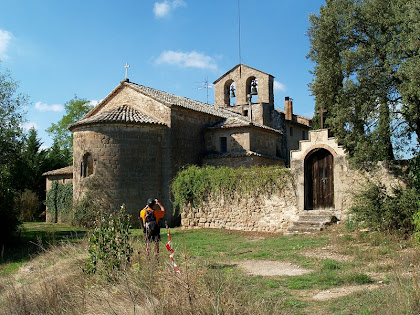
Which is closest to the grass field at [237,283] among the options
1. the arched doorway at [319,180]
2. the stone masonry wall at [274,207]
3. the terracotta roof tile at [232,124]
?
the stone masonry wall at [274,207]

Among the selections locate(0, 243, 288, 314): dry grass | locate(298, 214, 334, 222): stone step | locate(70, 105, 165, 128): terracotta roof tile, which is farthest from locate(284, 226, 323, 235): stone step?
locate(70, 105, 165, 128): terracotta roof tile

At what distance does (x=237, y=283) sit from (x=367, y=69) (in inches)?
367

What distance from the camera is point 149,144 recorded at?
915 inches

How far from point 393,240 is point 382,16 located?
7.19m

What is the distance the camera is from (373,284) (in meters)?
7.58

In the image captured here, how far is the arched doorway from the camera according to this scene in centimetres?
1714

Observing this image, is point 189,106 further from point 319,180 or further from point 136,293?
point 136,293

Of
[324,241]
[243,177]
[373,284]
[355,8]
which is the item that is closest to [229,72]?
[243,177]

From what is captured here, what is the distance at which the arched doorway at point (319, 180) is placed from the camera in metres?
17.1

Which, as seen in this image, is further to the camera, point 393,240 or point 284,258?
point 393,240

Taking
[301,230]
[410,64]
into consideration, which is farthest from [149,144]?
[410,64]

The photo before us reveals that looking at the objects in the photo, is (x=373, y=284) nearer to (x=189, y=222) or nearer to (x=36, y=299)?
(x=36, y=299)

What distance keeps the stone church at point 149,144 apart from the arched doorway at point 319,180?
682cm

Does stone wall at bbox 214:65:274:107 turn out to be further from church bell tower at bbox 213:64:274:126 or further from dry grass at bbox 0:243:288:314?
dry grass at bbox 0:243:288:314
